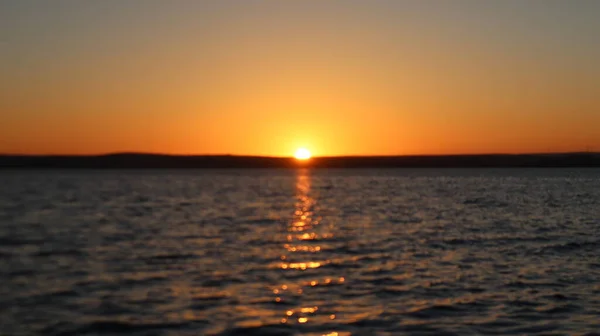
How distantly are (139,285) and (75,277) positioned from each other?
8.30 ft

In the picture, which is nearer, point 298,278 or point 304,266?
point 298,278

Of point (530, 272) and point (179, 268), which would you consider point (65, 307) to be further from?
point (530, 272)

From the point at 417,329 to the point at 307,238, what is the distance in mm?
18526

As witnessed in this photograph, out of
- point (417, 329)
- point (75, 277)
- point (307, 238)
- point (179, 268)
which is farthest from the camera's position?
point (307, 238)

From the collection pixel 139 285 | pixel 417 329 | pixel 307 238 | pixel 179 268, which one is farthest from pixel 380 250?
pixel 417 329

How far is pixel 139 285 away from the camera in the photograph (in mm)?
21047

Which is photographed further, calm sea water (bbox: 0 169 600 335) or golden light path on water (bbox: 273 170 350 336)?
golden light path on water (bbox: 273 170 350 336)

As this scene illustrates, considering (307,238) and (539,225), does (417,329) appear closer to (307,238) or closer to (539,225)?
(307,238)

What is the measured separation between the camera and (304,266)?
82.6 ft

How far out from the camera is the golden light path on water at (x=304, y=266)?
56.7 feet

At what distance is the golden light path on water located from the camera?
17.3m

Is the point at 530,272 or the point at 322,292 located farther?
the point at 530,272

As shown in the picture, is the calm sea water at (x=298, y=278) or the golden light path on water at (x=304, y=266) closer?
the calm sea water at (x=298, y=278)

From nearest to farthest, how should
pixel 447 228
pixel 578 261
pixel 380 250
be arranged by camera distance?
pixel 578 261 < pixel 380 250 < pixel 447 228
